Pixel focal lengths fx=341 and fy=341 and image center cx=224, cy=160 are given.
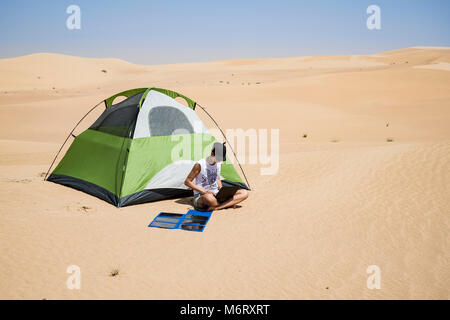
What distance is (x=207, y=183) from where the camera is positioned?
271 inches

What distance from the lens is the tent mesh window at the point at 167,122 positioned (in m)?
7.61

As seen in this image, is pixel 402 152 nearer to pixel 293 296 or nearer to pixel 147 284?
pixel 293 296

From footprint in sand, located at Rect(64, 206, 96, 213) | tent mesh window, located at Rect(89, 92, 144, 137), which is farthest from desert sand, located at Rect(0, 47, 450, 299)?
tent mesh window, located at Rect(89, 92, 144, 137)

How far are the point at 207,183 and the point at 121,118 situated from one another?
8.53 ft

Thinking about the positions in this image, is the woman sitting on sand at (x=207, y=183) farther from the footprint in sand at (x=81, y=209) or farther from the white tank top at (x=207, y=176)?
the footprint in sand at (x=81, y=209)

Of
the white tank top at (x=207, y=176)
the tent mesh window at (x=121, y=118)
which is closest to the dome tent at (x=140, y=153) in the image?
the tent mesh window at (x=121, y=118)

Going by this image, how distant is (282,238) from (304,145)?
8127 mm

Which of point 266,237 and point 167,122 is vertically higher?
point 167,122

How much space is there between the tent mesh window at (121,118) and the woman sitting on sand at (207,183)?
186 centimetres

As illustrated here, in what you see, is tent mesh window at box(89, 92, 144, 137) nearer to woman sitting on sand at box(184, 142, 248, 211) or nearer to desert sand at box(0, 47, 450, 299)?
desert sand at box(0, 47, 450, 299)

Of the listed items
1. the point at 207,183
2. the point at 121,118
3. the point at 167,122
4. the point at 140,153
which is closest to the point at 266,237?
the point at 207,183

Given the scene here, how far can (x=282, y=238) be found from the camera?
5.80 meters

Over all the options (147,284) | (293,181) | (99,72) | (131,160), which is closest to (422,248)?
(293,181)

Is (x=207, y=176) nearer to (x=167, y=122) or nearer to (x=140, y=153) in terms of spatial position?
(x=140, y=153)
